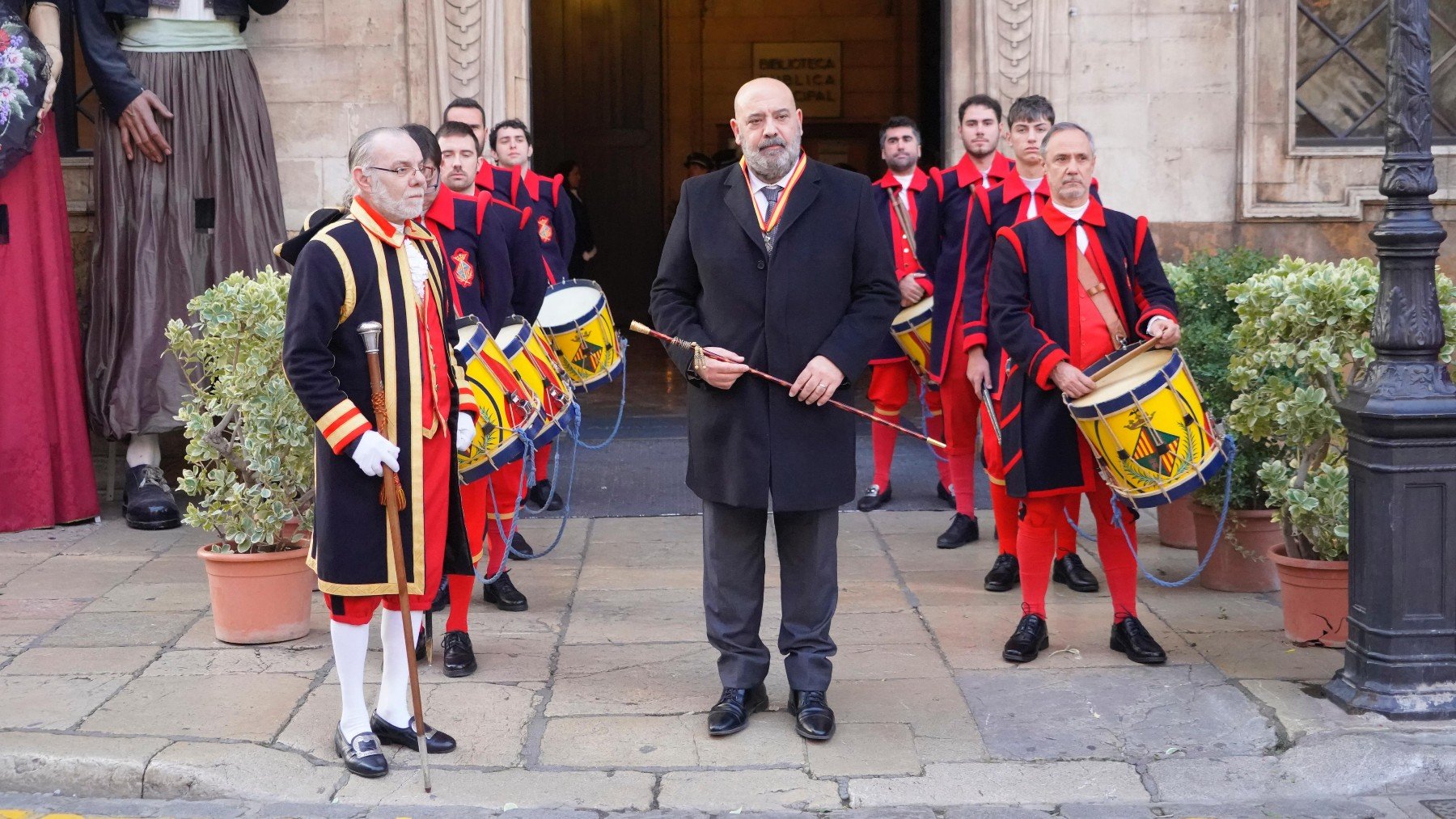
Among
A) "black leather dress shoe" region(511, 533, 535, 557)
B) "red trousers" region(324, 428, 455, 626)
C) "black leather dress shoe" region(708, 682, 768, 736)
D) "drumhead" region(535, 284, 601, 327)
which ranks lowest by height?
"black leather dress shoe" region(708, 682, 768, 736)

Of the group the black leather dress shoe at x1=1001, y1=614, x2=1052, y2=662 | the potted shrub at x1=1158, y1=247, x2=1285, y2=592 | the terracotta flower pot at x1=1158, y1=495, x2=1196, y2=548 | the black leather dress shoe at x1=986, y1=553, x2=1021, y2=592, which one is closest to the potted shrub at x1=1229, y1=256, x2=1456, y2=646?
the potted shrub at x1=1158, y1=247, x2=1285, y2=592

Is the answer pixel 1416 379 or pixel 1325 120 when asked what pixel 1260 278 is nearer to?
pixel 1416 379

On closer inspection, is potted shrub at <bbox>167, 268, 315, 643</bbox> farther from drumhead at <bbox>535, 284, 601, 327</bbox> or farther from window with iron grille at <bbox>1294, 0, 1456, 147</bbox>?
window with iron grille at <bbox>1294, 0, 1456, 147</bbox>

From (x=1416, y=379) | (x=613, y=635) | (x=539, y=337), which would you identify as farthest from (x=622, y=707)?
(x=1416, y=379)

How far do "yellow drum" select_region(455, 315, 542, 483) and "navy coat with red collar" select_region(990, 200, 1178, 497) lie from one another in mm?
1744

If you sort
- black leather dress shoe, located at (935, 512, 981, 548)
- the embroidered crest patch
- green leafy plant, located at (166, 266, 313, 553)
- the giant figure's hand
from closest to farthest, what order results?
green leafy plant, located at (166, 266, 313, 553) → the embroidered crest patch → black leather dress shoe, located at (935, 512, 981, 548) → the giant figure's hand

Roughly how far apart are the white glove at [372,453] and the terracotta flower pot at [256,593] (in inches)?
66.7

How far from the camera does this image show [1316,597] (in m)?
5.78

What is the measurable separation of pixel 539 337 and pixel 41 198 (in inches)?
147

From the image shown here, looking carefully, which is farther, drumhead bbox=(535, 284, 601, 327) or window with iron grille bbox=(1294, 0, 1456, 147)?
window with iron grille bbox=(1294, 0, 1456, 147)

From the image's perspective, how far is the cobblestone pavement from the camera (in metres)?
4.63

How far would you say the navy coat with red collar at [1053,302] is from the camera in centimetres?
558

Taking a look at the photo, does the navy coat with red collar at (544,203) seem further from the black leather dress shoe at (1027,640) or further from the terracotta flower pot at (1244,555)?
the terracotta flower pot at (1244,555)

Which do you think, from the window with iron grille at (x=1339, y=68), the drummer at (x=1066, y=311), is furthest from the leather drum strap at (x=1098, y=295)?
the window with iron grille at (x=1339, y=68)
